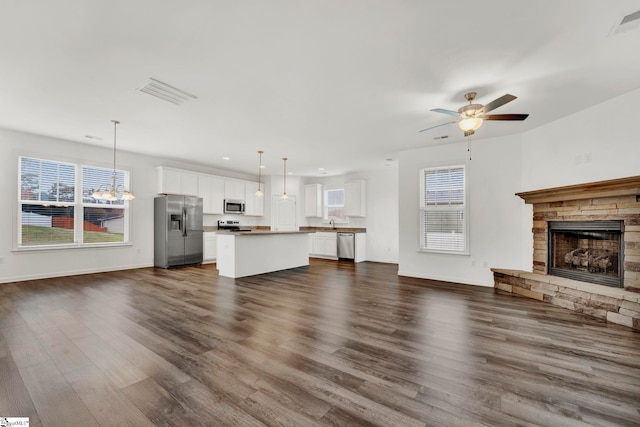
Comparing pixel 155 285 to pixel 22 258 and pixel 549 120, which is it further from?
pixel 549 120

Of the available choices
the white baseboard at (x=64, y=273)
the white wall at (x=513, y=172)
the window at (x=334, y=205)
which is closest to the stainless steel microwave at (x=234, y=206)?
the white baseboard at (x=64, y=273)

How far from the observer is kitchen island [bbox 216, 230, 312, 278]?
5.69 meters

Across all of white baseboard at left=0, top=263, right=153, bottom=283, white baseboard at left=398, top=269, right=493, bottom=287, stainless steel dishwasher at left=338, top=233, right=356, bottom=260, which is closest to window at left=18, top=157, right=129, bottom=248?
white baseboard at left=0, top=263, right=153, bottom=283

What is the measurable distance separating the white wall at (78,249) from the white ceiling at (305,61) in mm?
682

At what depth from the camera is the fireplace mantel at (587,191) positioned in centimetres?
333

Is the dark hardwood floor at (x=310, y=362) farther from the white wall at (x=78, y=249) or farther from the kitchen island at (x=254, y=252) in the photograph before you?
the kitchen island at (x=254, y=252)

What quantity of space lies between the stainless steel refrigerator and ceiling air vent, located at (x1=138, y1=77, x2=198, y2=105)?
12.3ft

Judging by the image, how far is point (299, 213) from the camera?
9664 millimetres

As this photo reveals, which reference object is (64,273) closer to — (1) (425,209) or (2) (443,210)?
(1) (425,209)

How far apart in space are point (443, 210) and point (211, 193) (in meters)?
6.15

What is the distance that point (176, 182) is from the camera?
23.2 feet

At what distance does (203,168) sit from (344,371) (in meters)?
7.32

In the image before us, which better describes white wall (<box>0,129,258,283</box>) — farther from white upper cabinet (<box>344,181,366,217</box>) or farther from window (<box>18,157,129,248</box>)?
white upper cabinet (<box>344,181,366,217</box>)

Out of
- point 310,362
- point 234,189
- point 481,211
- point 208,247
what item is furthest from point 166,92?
point 481,211
